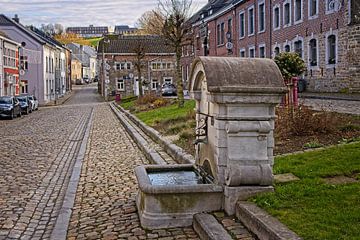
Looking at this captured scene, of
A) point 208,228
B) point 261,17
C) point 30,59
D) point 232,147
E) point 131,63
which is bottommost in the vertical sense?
point 208,228

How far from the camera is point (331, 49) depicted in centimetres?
3091

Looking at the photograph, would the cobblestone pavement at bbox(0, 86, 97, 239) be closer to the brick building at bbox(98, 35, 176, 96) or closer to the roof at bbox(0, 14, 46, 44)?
the roof at bbox(0, 14, 46, 44)

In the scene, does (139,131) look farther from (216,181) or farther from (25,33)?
(25,33)

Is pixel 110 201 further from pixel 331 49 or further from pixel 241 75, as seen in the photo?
pixel 331 49

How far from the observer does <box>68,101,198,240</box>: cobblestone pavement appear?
21.5ft

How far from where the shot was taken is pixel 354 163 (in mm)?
7922

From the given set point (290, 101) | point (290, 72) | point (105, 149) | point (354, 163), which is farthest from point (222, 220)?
point (290, 72)

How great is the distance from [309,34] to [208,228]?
1143 inches

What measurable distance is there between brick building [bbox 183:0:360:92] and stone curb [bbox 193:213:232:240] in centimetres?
2264

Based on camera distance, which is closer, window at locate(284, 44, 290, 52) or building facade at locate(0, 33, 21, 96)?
window at locate(284, 44, 290, 52)

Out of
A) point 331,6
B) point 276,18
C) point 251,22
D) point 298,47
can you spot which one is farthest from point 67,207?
point 251,22

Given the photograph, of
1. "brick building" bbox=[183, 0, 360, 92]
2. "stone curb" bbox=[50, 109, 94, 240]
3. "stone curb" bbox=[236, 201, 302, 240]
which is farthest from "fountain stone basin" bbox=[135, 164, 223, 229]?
"brick building" bbox=[183, 0, 360, 92]

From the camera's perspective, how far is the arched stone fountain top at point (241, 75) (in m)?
6.41

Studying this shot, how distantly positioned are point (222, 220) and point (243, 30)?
135ft
